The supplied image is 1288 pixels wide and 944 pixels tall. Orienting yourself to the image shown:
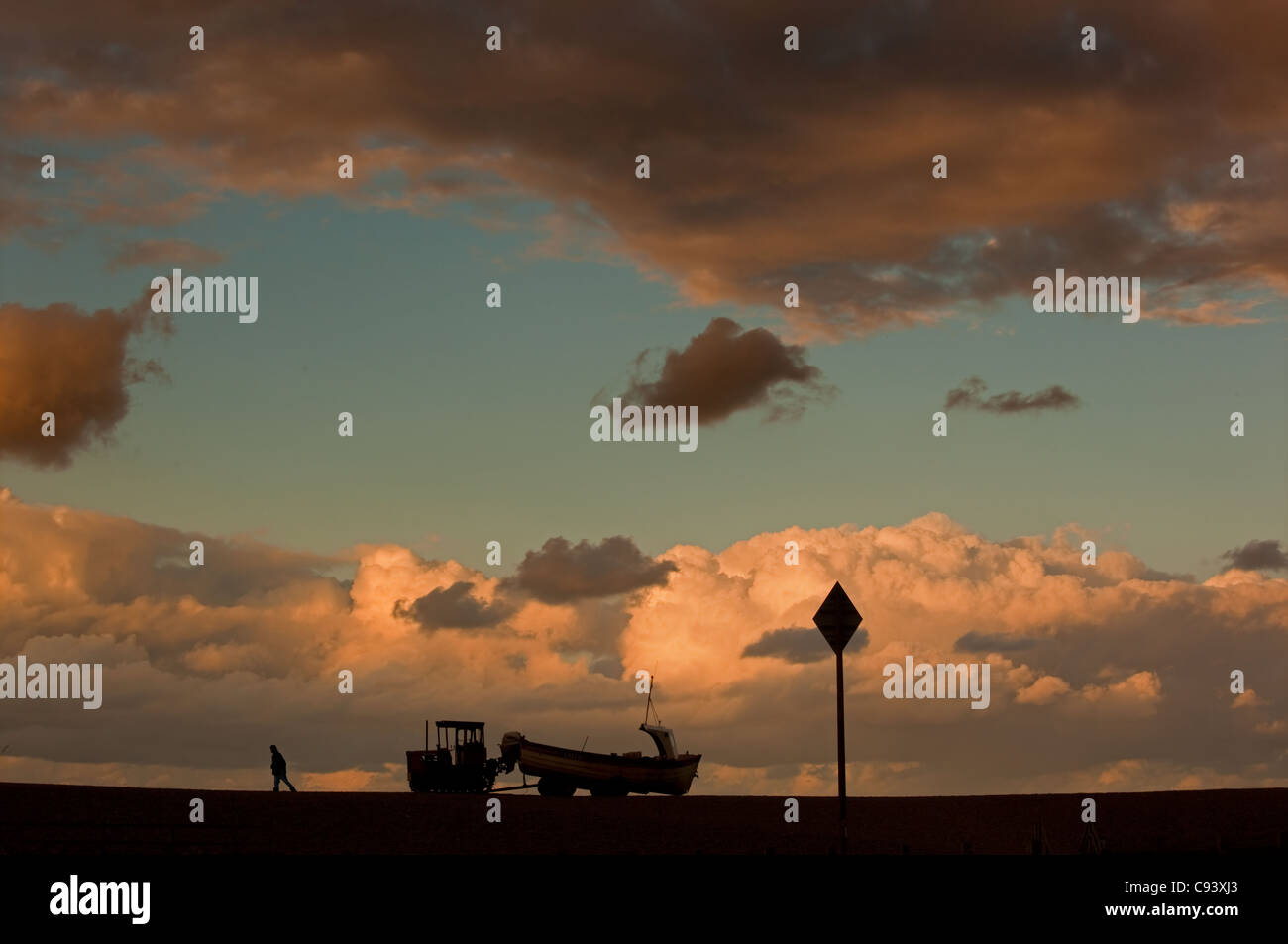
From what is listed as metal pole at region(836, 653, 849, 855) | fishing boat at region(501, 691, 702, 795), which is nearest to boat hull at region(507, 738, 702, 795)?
fishing boat at region(501, 691, 702, 795)

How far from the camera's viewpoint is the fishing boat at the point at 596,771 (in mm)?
49469

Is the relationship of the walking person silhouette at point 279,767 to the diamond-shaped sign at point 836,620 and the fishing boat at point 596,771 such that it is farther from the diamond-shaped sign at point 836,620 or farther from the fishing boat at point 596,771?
the diamond-shaped sign at point 836,620

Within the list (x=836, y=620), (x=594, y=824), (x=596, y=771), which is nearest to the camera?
(x=836, y=620)

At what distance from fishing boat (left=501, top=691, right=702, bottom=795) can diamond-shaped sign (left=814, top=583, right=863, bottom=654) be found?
95.5 feet

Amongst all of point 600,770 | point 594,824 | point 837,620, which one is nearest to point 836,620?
point 837,620

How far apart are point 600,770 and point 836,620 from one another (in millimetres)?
29348

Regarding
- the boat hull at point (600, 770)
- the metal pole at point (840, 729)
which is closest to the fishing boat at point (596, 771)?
the boat hull at point (600, 770)

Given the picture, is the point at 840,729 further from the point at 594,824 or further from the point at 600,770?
the point at 600,770

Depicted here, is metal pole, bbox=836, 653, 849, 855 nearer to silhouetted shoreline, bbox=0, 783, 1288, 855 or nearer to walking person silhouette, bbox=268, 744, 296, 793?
silhouetted shoreline, bbox=0, 783, 1288, 855

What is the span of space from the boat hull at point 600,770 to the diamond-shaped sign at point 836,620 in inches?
1145

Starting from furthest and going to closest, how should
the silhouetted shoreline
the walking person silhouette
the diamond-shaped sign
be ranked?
the walking person silhouette < the silhouetted shoreline < the diamond-shaped sign

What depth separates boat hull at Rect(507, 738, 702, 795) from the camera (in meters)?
49.5

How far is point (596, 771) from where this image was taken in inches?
1948
